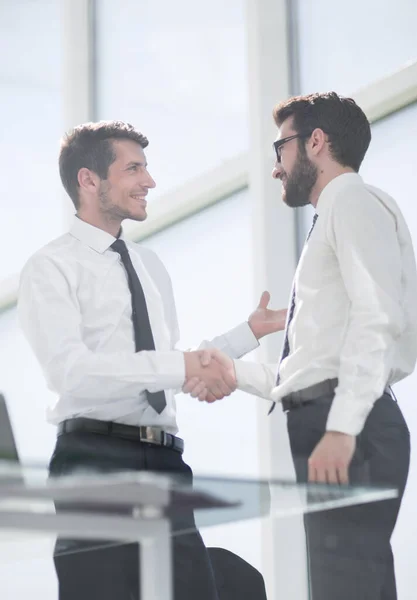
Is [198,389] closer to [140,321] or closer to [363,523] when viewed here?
[140,321]

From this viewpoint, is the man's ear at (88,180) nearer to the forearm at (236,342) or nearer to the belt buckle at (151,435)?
the forearm at (236,342)

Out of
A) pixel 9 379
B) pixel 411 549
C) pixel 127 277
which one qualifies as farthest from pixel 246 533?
pixel 9 379

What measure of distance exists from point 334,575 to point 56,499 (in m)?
1.08

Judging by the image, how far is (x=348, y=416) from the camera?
171 centimetres

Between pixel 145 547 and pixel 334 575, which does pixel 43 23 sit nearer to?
pixel 334 575

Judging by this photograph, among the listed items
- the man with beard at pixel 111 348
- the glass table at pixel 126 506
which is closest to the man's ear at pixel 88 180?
the man with beard at pixel 111 348

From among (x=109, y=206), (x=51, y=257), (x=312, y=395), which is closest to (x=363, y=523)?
(x=312, y=395)

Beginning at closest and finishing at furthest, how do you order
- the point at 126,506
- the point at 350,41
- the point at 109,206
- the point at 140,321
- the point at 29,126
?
the point at 126,506 < the point at 140,321 < the point at 109,206 < the point at 350,41 < the point at 29,126

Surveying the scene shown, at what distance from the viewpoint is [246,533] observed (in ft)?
8.89

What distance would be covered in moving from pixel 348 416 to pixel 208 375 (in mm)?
645

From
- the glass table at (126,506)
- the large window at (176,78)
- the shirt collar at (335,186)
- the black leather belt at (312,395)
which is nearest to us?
the glass table at (126,506)

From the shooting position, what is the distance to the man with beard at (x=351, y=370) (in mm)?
1742

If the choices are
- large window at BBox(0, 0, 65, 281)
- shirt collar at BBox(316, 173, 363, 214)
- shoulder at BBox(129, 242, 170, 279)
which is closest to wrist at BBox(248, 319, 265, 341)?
shoulder at BBox(129, 242, 170, 279)

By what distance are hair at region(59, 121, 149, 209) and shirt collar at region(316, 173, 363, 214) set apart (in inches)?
26.7
